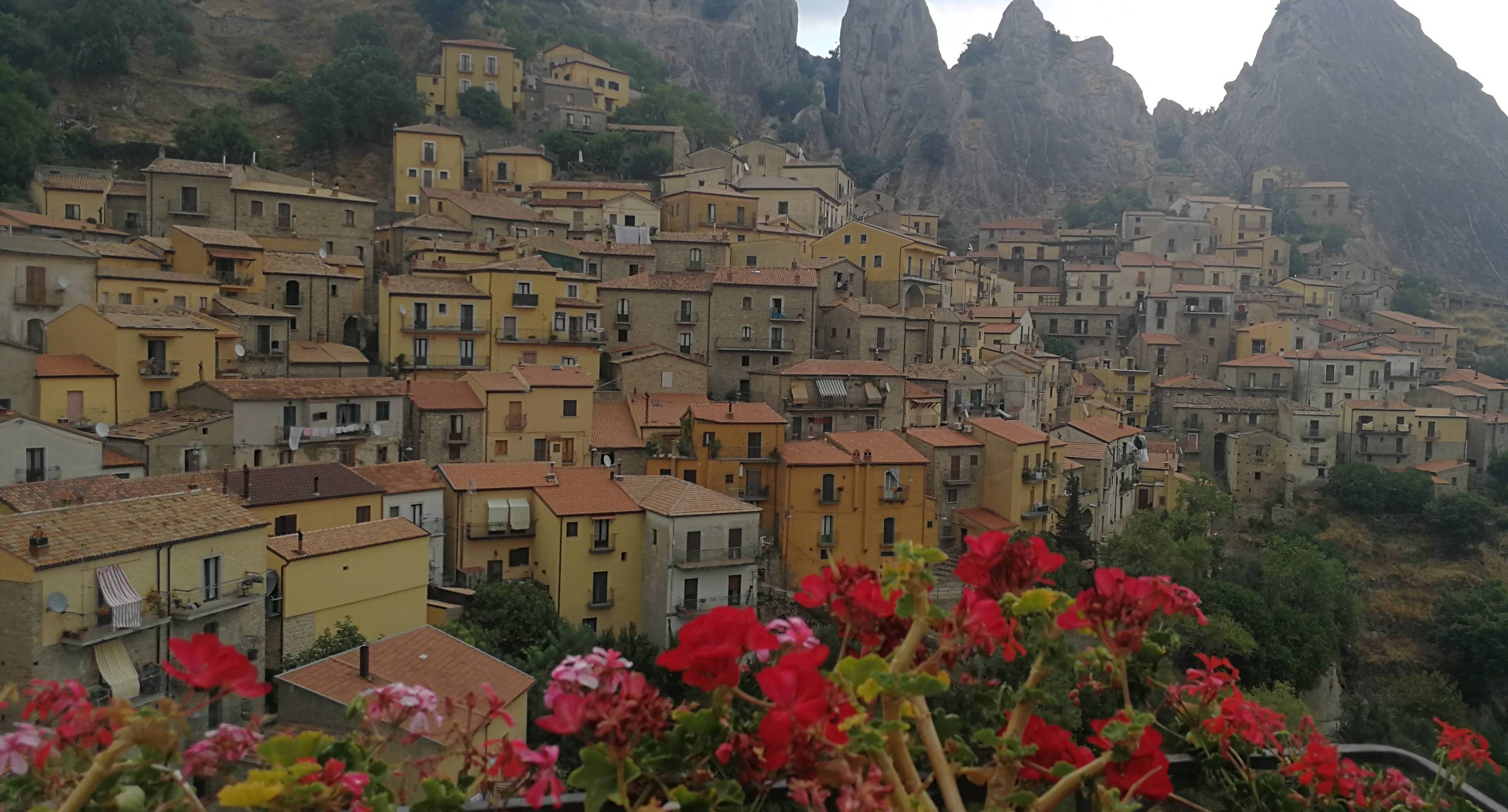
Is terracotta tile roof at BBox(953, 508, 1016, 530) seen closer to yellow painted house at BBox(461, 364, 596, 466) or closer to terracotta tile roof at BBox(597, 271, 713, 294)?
terracotta tile roof at BBox(597, 271, 713, 294)

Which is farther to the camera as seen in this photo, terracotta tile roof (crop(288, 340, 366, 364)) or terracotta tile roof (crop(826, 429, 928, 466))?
terracotta tile roof (crop(288, 340, 366, 364))

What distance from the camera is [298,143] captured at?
182 ft

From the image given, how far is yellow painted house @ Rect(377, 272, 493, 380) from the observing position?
3525cm

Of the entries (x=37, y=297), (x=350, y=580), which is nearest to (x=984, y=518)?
(x=350, y=580)

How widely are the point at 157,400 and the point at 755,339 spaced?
21.1 metres

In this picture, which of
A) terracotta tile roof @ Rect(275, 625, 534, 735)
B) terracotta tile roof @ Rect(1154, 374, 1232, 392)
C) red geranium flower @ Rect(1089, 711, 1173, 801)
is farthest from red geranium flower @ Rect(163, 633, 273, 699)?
terracotta tile roof @ Rect(1154, 374, 1232, 392)

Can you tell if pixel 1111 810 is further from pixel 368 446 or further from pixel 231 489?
pixel 368 446

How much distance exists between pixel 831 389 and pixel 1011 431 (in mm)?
6809

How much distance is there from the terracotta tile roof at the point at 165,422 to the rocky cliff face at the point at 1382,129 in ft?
303

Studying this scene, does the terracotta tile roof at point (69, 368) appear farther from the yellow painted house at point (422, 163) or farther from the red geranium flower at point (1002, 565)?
the red geranium flower at point (1002, 565)

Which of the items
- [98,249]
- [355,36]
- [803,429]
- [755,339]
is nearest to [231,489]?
[98,249]

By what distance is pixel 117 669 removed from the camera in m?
17.6

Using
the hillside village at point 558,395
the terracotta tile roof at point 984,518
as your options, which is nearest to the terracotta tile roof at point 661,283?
the hillside village at point 558,395

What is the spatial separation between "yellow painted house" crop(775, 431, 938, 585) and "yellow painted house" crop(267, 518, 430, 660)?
12.3 metres
